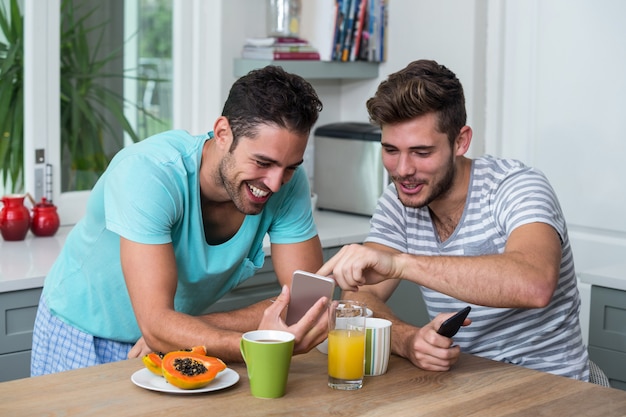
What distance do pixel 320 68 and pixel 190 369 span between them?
2.32m

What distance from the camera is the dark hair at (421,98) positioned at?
80.3 inches

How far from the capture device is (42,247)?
2928 millimetres

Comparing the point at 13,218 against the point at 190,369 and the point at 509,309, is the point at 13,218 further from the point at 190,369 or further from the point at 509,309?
the point at 509,309

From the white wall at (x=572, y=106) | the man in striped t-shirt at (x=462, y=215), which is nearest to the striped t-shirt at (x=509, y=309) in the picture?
the man in striped t-shirt at (x=462, y=215)

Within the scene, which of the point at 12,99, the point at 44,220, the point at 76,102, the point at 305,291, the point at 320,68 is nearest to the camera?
the point at 305,291

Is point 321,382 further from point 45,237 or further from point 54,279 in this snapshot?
point 45,237

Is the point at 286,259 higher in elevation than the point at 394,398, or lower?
higher

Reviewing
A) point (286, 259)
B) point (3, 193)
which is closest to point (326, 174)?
point (3, 193)

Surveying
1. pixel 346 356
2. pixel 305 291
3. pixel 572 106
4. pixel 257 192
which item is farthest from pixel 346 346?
pixel 572 106

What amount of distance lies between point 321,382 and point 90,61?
6.84 ft

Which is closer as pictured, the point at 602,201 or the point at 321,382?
the point at 321,382

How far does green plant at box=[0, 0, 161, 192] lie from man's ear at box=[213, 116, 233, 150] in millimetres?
1434

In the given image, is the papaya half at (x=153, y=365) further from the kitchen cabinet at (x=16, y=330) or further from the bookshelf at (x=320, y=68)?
the bookshelf at (x=320, y=68)

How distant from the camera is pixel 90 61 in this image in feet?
11.0
